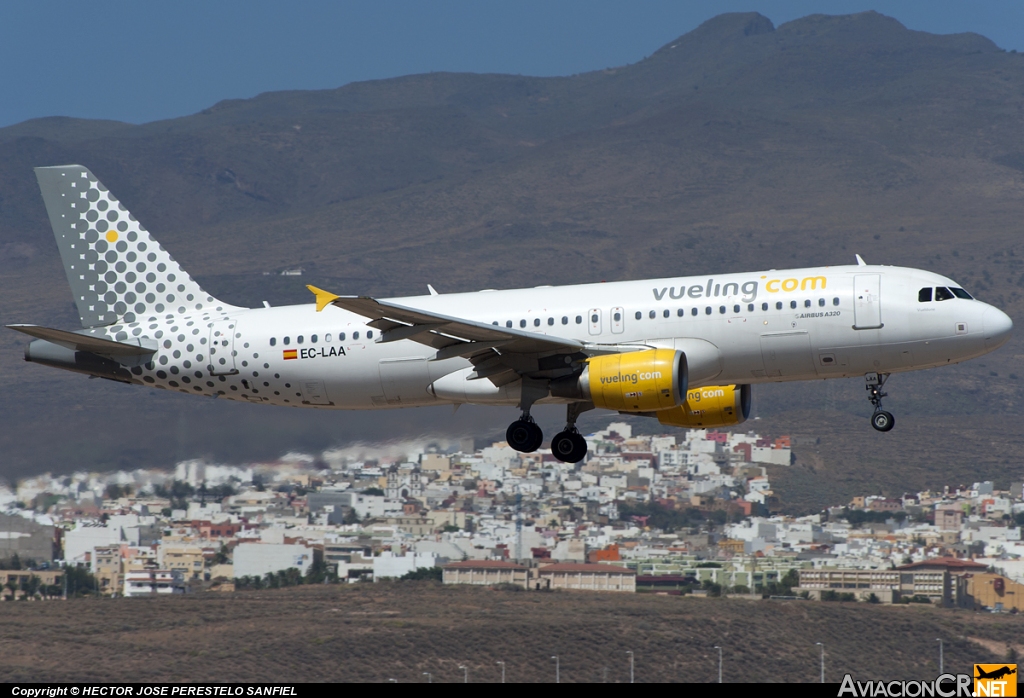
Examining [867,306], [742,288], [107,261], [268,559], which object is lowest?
[268,559]

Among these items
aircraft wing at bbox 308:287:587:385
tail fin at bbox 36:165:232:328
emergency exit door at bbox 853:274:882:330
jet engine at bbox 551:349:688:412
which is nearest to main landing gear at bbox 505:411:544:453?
aircraft wing at bbox 308:287:587:385

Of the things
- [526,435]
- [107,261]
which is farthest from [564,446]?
[107,261]

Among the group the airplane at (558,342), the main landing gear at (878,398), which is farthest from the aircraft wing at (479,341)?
the main landing gear at (878,398)

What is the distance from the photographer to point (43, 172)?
133ft

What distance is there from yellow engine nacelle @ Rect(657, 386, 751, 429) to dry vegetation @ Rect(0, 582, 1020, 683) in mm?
32990

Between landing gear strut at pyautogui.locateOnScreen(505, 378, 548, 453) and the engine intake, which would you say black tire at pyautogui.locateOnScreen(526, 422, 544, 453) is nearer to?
landing gear strut at pyautogui.locateOnScreen(505, 378, 548, 453)

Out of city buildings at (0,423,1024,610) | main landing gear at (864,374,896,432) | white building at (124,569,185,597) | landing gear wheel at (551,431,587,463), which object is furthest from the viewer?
white building at (124,569,185,597)

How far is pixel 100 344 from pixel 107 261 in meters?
3.67

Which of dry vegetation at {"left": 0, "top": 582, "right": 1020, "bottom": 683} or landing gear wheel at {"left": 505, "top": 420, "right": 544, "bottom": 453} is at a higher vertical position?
landing gear wheel at {"left": 505, "top": 420, "right": 544, "bottom": 453}

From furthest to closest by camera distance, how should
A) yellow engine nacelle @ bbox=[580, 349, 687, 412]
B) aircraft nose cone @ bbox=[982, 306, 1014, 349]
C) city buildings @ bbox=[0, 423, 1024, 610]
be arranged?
city buildings @ bbox=[0, 423, 1024, 610]
aircraft nose cone @ bbox=[982, 306, 1014, 349]
yellow engine nacelle @ bbox=[580, 349, 687, 412]

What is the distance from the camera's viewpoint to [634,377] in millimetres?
32688

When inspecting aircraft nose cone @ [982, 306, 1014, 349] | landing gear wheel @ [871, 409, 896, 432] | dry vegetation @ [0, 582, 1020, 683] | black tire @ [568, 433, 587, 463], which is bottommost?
dry vegetation @ [0, 582, 1020, 683]

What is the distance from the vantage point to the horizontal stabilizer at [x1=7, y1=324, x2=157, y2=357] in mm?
35281

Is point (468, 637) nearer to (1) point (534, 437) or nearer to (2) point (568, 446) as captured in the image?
(2) point (568, 446)
